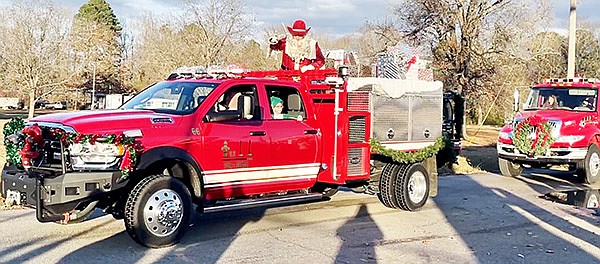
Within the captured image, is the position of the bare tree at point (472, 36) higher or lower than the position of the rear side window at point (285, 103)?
higher

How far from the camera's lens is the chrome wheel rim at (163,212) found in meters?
7.45

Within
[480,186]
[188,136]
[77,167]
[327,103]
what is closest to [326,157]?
[327,103]

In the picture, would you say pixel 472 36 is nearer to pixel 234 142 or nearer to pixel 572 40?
pixel 572 40

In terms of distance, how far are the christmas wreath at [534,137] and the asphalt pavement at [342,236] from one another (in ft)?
13.8

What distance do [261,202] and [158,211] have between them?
5.26 ft

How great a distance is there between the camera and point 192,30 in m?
29.9

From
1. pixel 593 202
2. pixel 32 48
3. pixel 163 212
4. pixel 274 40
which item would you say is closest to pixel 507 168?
pixel 593 202

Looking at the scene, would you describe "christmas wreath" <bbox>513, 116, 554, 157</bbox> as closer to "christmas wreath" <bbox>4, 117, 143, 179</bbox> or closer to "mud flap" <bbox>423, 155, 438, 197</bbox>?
"mud flap" <bbox>423, 155, 438, 197</bbox>

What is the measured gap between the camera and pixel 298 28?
1084 cm

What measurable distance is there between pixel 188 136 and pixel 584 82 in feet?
40.5

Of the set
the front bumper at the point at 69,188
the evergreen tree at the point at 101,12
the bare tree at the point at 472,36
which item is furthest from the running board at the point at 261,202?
the evergreen tree at the point at 101,12

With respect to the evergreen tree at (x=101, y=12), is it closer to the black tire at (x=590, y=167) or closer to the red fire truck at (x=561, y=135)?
the red fire truck at (x=561, y=135)

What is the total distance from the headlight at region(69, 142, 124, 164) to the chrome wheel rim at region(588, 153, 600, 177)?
12103 mm

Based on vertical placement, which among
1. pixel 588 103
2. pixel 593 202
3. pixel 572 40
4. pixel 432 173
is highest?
pixel 572 40
